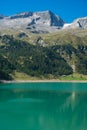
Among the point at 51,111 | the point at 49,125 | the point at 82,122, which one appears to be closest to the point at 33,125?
the point at 49,125

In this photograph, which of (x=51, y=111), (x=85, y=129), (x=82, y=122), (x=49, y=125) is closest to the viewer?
(x=85, y=129)

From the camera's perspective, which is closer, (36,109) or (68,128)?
(68,128)

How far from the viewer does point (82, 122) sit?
220ft

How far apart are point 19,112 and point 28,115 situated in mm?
4687

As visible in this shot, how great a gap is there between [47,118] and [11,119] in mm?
9557

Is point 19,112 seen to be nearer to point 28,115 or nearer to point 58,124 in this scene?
point 28,115

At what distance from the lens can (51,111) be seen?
82750 mm

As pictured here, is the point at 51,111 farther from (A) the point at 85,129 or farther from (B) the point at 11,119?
(A) the point at 85,129

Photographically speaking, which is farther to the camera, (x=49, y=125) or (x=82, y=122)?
(x=82, y=122)

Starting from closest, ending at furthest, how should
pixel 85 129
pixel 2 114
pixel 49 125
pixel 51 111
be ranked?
pixel 85 129 < pixel 49 125 < pixel 2 114 < pixel 51 111

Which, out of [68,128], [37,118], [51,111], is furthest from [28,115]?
[68,128]

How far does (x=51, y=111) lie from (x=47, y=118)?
11762 millimetres

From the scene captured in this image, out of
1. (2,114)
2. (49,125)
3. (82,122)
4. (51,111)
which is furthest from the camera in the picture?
(51,111)

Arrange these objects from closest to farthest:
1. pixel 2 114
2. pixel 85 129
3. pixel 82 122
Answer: pixel 85 129 → pixel 82 122 → pixel 2 114
